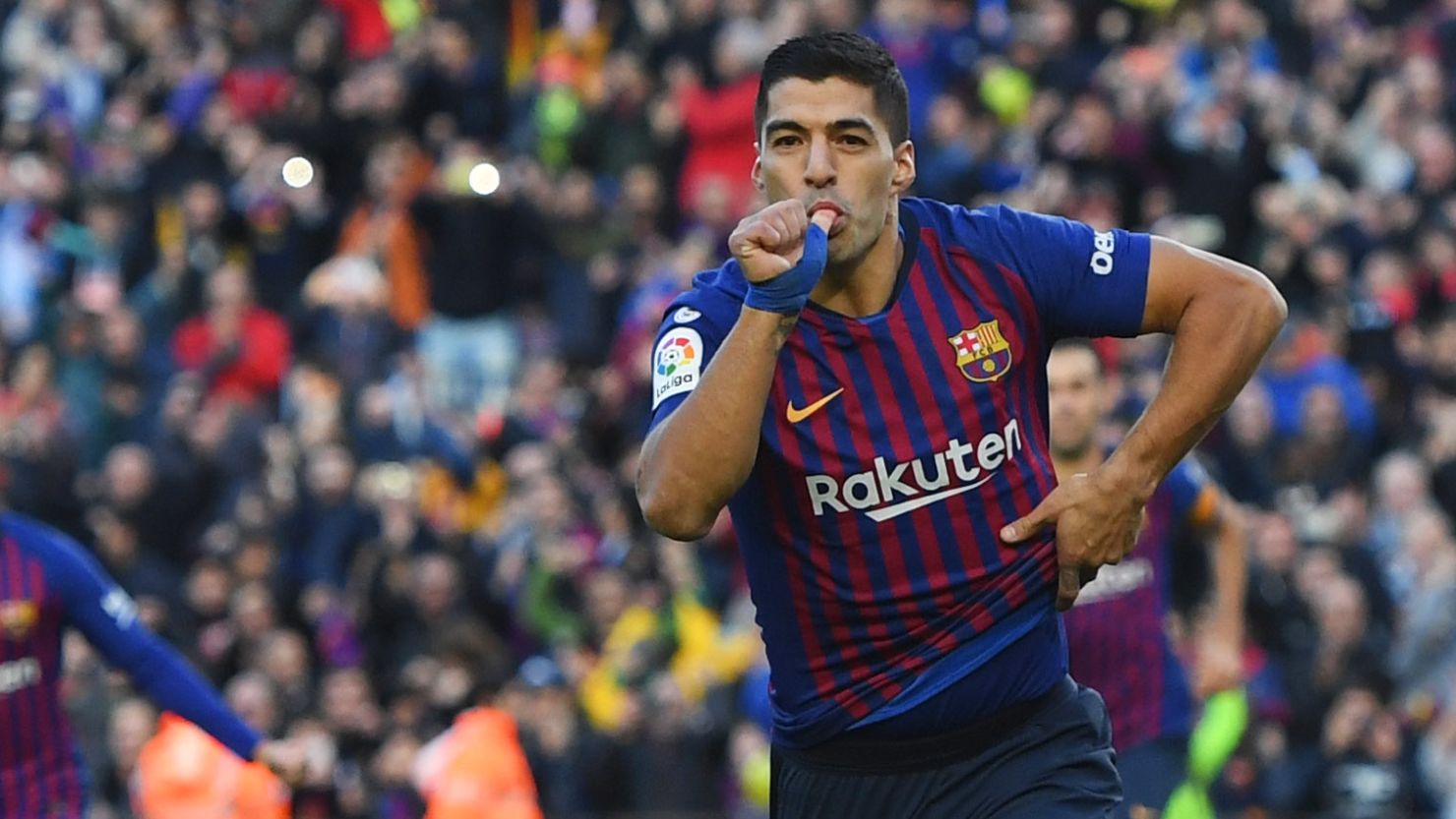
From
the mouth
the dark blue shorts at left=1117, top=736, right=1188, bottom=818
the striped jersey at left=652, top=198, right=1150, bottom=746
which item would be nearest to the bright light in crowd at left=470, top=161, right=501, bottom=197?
the dark blue shorts at left=1117, top=736, right=1188, bottom=818

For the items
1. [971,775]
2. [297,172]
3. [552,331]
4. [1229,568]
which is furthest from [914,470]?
[297,172]

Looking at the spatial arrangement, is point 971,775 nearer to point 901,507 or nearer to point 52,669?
point 901,507

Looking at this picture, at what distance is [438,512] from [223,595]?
137cm

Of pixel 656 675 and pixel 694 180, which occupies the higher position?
pixel 694 180

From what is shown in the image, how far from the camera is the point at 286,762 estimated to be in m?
7.21

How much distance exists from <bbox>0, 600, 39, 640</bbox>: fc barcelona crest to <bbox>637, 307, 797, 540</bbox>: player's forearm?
10.5 feet

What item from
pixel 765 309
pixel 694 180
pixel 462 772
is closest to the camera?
pixel 765 309

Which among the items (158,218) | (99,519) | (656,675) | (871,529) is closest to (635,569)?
(656,675)

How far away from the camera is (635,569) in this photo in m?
13.9

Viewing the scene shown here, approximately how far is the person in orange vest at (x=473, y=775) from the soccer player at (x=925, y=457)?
22.4 feet

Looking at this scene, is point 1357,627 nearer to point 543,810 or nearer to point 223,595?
point 543,810

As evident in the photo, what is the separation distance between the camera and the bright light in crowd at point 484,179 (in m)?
16.7

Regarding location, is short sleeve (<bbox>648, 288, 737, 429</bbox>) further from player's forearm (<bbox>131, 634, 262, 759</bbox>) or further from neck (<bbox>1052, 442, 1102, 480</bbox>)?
neck (<bbox>1052, 442, 1102, 480</bbox>)

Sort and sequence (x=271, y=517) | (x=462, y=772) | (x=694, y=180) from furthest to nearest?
(x=694, y=180)
(x=271, y=517)
(x=462, y=772)
